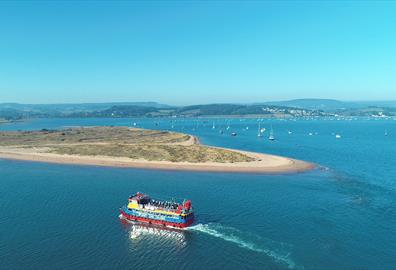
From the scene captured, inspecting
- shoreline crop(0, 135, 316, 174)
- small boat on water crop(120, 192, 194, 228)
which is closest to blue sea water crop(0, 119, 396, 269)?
small boat on water crop(120, 192, 194, 228)

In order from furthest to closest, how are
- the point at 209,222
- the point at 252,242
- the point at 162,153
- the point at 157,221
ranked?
the point at 162,153
the point at 157,221
the point at 209,222
the point at 252,242

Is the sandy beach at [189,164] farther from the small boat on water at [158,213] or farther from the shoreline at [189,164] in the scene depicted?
the small boat on water at [158,213]

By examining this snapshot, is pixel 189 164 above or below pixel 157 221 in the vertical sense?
above

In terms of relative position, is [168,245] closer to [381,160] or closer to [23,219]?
[23,219]

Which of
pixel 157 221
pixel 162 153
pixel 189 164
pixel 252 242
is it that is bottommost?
pixel 252 242

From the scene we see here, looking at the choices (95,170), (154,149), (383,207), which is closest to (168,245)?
(383,207)

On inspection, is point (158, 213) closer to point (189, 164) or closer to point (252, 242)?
point (252, 242)

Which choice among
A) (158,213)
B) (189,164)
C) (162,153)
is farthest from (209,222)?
(162,153)
